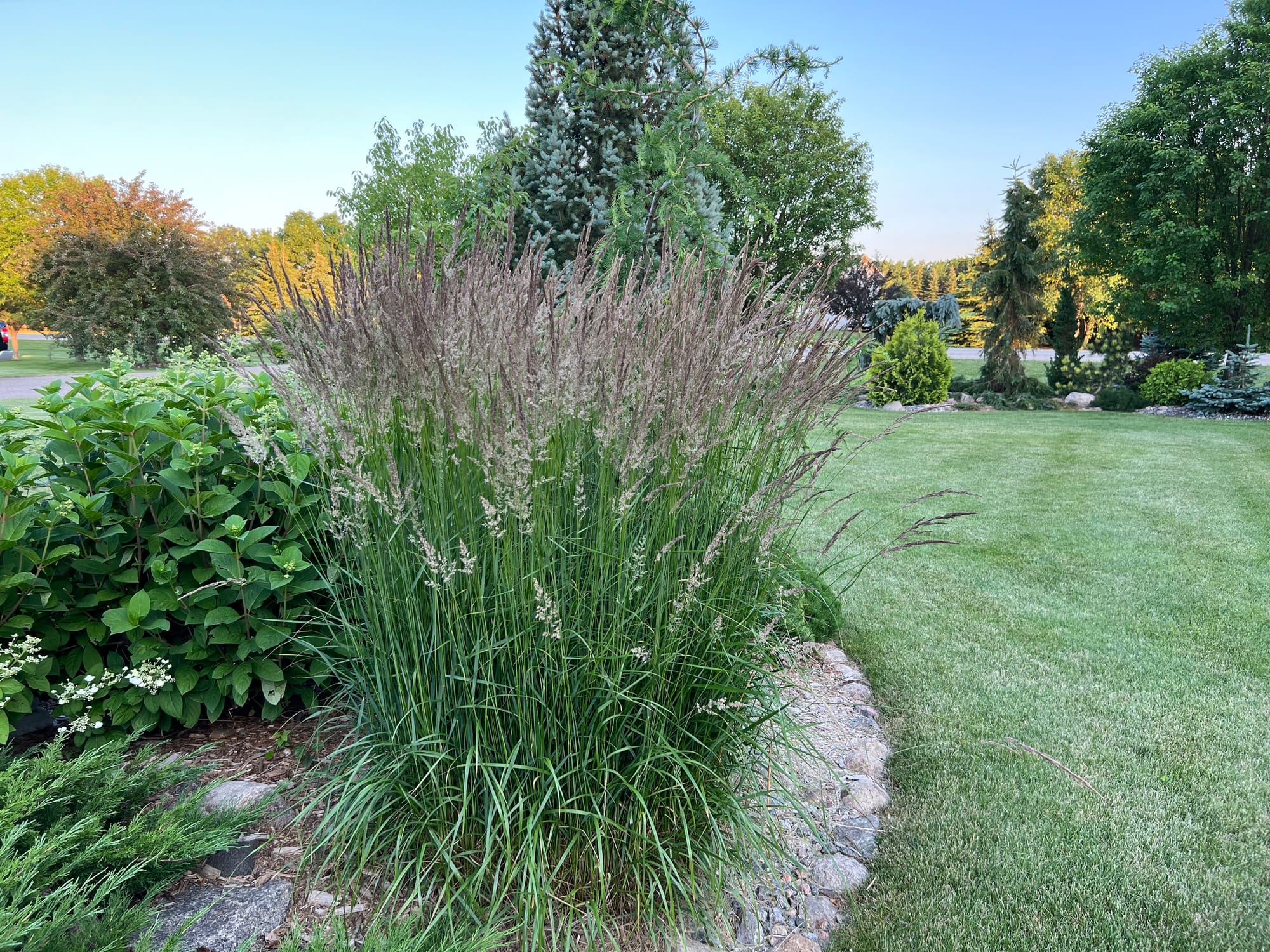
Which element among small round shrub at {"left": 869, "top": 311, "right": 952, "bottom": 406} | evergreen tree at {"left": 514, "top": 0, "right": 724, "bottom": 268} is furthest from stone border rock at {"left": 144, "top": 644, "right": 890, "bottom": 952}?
small round shrub at {"left": 869, "top": 311, "right": 952, "bottom": 406}

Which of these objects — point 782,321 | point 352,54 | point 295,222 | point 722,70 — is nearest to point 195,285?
point 352,54

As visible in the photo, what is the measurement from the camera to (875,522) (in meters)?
6.18

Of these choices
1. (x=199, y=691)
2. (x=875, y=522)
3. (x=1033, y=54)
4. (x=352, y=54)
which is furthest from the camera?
(x=1033, y=54)

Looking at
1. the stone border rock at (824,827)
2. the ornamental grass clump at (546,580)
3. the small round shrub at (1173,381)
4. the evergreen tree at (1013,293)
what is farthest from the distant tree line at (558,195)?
the small round shrub at (1173,381)

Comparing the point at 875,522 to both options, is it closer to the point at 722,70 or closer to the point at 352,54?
the point at 722,70

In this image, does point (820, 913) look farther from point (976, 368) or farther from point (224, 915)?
point (976, 368)

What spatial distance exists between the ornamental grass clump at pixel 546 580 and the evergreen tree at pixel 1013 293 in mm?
18698

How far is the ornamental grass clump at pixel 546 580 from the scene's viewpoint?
1.61 m

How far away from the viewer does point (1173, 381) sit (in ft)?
52.0

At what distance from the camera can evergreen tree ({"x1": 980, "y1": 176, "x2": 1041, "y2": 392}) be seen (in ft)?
58.8

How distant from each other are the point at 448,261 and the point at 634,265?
1.92 ft

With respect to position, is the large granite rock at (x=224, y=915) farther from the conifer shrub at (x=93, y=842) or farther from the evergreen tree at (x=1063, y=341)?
the evergreen tree at (x=1063, y=341)

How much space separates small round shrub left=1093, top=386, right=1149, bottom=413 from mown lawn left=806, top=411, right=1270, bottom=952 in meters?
10.7

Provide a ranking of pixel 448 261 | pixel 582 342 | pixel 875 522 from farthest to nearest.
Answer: pixel 875 522 → pixel 448 261 → pixel 582 342
